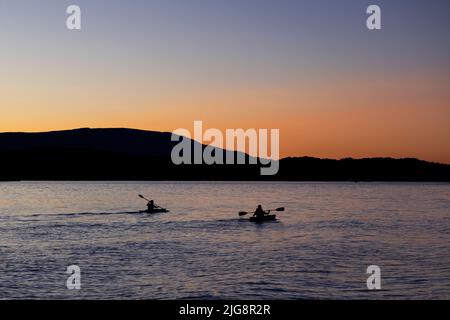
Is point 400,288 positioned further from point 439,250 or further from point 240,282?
point 439,250

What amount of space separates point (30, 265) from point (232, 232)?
89.6 ft

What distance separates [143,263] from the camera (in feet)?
121

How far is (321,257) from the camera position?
40.5 meters

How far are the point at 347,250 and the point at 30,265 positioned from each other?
1006 inches

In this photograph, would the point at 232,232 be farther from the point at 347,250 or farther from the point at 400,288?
the point at 400,288

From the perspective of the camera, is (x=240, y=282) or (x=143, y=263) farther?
(x=143, y=263)

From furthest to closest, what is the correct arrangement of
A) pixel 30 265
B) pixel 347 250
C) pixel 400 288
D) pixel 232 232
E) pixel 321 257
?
1. pixel 232 232
2. pixel 347 250
3. pixel 321 257
4. pixel 30 265
5. pixel 400 288
